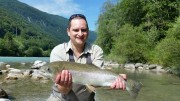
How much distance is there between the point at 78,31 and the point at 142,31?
5239cm

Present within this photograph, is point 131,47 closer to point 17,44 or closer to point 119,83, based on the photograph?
point 119,83

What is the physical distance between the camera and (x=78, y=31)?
497 cm

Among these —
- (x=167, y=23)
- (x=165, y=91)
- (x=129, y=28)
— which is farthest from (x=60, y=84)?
(x=167, y=23)

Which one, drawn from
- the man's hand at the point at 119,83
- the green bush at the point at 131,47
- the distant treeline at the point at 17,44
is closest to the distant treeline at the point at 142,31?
the green bush at the point at 131,47

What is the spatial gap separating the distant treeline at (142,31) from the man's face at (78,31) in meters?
27.1

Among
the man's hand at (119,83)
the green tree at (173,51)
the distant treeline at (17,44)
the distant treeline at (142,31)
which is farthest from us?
the distant treeline at (17,44)

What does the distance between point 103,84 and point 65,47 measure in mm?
965

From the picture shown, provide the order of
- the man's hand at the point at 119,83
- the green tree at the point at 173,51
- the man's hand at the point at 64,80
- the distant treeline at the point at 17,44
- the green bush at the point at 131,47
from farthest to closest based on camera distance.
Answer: the distant treeline at the point at 17,44
the green bush at the point at 131,47
the green tree at the point at 173,51
the man's hand at the point at 119,83
the man's hand at the point at 64,80

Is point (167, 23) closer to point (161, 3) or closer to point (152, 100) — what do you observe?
point (161, 3)

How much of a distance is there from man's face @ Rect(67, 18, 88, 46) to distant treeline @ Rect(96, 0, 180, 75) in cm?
2714

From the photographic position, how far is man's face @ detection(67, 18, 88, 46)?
4.96m

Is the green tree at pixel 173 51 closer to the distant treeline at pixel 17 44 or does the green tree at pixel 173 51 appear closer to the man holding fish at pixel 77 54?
the man holding fish at pixel 77 54

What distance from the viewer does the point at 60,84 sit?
4.55 metres

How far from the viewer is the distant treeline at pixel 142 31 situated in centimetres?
3425
